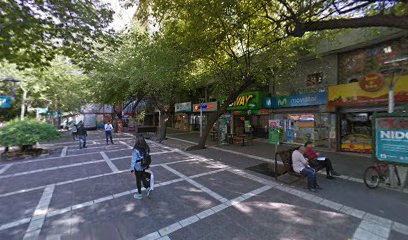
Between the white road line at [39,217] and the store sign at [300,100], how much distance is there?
474 inches

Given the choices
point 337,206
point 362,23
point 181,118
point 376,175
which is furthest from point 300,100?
point 181,118

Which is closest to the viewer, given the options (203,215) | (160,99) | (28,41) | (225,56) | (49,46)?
(203,215)

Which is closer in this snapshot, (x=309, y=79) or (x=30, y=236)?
(x=30, y=236)

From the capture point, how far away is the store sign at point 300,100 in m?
10.5

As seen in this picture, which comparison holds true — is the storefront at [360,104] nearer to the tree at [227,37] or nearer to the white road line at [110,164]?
the tree at [227,37]

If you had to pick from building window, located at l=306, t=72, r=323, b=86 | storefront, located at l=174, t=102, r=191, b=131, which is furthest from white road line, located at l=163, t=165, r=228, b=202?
storefront, located at l=174, t=102, r=191, b=131

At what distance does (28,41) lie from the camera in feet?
17.6

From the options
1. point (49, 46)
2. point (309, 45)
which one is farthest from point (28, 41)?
point (309, 45)

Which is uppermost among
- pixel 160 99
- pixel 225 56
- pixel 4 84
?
pixel 225 56

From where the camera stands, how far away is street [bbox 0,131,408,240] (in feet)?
11.0

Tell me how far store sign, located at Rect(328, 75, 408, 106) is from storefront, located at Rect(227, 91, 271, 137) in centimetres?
420

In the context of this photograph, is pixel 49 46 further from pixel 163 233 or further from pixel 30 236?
pixel 163 233

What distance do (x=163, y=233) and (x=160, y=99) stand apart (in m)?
13.7

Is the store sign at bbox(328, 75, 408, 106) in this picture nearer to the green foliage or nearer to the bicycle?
the bicycle
